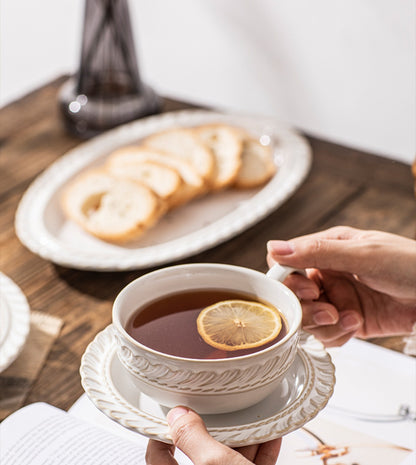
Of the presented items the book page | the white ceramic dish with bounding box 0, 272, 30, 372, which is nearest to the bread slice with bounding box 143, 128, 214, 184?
the white ceramic dish with bounding box 0, 272, 30, 372

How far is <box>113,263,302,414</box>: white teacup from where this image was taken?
0.55 m

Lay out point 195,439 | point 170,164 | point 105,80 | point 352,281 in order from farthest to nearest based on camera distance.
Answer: point 105,80 → point 170,164 → point 352,281 → point 195,439

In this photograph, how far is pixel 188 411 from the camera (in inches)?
22.3

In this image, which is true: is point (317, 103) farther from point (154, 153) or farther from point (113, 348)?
point (113, 348)

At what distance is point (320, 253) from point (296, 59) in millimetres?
968

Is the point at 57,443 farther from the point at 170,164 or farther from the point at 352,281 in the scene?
the point at 170,164

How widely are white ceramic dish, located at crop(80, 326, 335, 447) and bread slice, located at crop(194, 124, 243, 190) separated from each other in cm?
60

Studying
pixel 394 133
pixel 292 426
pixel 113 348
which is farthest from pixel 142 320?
pixel 394 133

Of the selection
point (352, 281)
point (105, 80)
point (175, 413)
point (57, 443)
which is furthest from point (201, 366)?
point (105, 80)

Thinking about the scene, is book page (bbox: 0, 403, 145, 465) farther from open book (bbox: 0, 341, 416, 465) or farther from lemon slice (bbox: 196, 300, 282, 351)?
lemon slice (bbox: 196, 300, 282, 351)

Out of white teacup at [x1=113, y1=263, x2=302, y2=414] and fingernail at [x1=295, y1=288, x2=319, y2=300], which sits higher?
white teacup at [x1=113, y1=263, x2=302, y2=414]

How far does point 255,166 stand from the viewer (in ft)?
4.14

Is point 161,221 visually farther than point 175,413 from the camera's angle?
Yes

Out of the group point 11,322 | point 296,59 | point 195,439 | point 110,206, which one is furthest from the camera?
point 296,59
